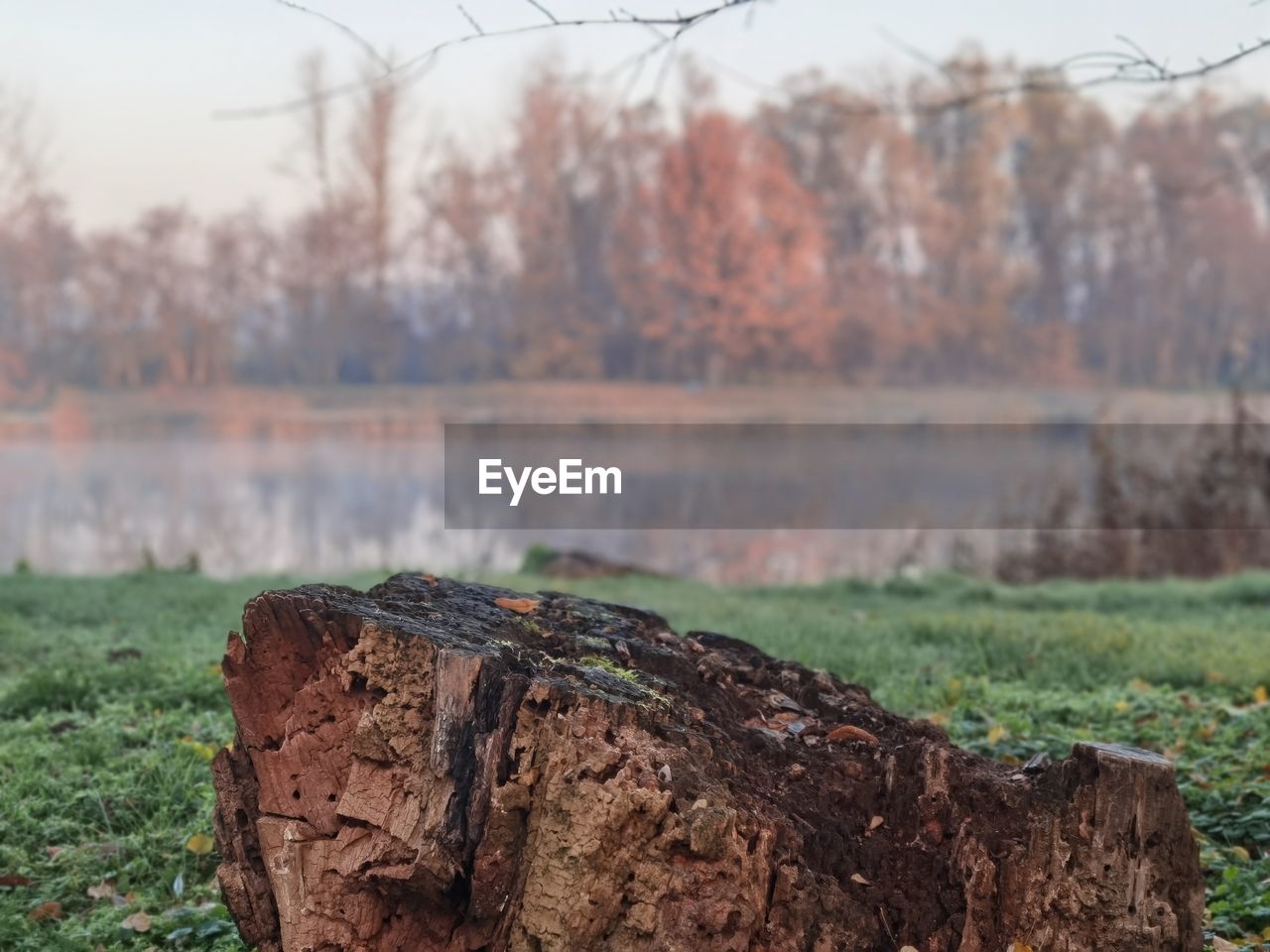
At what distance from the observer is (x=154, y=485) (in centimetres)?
2650

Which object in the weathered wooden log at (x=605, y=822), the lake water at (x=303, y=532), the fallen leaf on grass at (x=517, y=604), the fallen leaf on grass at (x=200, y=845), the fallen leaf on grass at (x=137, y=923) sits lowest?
the lake water at (x=303, y=532)

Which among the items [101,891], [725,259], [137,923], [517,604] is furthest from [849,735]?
[725,259]

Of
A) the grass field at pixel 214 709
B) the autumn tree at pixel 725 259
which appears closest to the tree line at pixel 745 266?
the autumn tree at pixel 725 259

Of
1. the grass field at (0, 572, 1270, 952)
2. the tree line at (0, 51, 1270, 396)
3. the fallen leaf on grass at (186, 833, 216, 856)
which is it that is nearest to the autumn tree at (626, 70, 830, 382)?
the tree line at (0, 51, 1270, 396)

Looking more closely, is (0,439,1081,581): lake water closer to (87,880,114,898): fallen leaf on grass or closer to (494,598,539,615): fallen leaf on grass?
(87,880,114,898): fallen leaf on grass

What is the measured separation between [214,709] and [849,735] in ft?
11.0

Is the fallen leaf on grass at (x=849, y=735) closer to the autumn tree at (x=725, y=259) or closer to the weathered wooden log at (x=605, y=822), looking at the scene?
the weathered wooden log at (x=605, y=822)

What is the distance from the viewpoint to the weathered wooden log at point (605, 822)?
2.53 meters

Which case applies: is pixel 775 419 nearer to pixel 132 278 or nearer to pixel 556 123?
pixel 556 123

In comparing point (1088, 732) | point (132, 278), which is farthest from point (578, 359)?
point (1088, 732)

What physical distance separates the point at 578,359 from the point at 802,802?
4121cm

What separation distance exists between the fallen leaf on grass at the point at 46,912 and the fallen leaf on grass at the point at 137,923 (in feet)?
0.90

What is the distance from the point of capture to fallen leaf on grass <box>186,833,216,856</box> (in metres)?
3.82

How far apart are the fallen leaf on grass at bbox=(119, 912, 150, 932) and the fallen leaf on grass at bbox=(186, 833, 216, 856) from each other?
0.41 m
